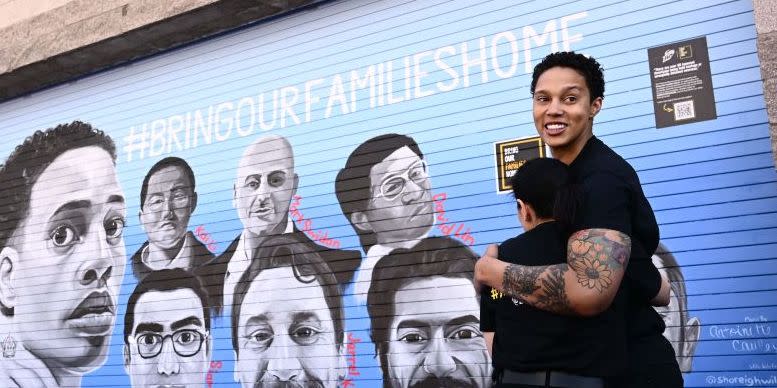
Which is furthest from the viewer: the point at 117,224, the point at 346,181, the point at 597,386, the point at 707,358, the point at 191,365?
the point at 117,224

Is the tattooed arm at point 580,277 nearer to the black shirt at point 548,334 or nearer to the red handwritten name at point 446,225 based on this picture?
the black shirt at point 548,334

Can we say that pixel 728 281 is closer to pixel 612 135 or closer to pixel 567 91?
pixel 612 135

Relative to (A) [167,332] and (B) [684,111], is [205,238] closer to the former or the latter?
(A) [167,332]

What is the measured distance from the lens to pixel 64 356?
7660 millimetres

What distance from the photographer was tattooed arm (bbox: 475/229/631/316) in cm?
203

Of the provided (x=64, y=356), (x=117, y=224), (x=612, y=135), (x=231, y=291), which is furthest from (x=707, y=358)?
(x=64, y=356)

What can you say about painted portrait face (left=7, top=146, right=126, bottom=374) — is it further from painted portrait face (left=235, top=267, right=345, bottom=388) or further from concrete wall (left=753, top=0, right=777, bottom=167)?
concrete wall (left=753, top=0, right=777, bottom=167)

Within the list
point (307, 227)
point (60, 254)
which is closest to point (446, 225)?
point (307, 227)

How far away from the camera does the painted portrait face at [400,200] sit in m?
6.02

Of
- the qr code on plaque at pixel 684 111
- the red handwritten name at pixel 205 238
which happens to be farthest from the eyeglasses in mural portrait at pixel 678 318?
the red handwritten name at pixel 205 238

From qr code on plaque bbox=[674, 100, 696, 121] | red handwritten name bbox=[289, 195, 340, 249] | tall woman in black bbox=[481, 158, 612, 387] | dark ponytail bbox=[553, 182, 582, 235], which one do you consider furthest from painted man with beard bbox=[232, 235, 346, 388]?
dark ponytail bbox=[553, 182, 582, 235]

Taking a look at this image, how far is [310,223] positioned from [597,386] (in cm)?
463

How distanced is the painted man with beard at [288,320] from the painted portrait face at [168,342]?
16.8 inches

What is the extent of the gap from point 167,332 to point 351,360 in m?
1.99
